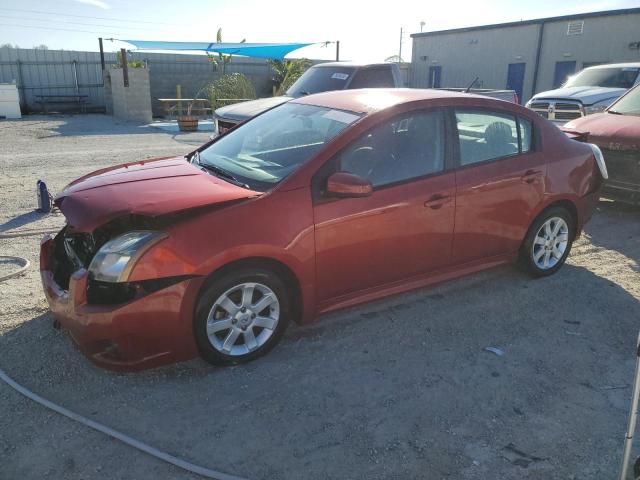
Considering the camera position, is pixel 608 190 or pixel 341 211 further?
pixel 608 190

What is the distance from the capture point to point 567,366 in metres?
3.59

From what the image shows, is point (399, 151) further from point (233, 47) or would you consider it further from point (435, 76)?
point (435, 76)

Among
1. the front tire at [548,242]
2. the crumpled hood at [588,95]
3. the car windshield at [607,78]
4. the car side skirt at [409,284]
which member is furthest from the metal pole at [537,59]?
the car side skirt at [409,284]

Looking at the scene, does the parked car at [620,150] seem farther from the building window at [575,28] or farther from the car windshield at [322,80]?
the building window at [575,28]

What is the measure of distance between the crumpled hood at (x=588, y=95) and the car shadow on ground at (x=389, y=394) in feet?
28.5

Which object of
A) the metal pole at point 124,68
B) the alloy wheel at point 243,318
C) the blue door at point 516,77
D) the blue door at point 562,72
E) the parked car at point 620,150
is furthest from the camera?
the blue door at point 516,77

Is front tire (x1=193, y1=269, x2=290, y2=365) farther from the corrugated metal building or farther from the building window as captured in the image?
the building window

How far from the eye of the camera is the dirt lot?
2699 mm

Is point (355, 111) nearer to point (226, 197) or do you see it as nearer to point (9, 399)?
point (226, 197)

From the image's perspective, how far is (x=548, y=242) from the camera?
493cm

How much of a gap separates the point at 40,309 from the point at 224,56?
22.0 meters

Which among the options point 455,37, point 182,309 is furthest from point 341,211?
point 455,37

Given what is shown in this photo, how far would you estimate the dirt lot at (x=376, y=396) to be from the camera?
2699 millimetres

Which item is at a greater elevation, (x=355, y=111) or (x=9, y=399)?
(x=355, y=111)
